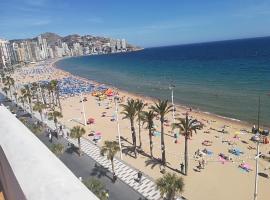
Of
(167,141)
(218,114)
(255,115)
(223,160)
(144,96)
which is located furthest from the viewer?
(144,96)

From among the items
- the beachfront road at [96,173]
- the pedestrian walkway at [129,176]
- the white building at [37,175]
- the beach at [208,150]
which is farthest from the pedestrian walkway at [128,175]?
the white building at [37,175]

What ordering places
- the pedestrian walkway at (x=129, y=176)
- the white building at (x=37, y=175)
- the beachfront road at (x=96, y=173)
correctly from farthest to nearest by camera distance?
the pedestrian walkway at (x=129, y=176), the beachfront road at (x=96, y=173), the white building at (x=37, y=175)

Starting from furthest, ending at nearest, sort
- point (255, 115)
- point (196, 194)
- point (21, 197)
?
1. point (255, 115)
2. point (196, 194)
3. point (21, 197)

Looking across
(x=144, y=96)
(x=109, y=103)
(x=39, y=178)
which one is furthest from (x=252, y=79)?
(x=39, y=178)

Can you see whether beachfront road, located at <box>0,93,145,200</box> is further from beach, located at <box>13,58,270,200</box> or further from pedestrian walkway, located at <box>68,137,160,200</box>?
beach, located at <box>13,58,270,200</box>

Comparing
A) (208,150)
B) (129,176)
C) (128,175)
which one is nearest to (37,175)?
(129,176)

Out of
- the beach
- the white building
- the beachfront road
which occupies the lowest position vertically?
the beach

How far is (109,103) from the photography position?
66375mm

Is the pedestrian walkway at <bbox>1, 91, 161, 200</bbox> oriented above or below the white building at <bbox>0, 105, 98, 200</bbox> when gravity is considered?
below

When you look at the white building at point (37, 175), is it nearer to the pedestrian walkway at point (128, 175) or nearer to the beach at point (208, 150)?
the pedestrian walkway at point (128, 175)

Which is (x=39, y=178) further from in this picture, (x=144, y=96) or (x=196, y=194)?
(x=144, y=96)

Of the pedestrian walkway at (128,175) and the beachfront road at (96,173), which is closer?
the beachfront road at (96,173)

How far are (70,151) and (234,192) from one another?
679 inches

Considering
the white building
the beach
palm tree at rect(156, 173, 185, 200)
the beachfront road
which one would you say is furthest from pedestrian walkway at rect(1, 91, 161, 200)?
the white building
